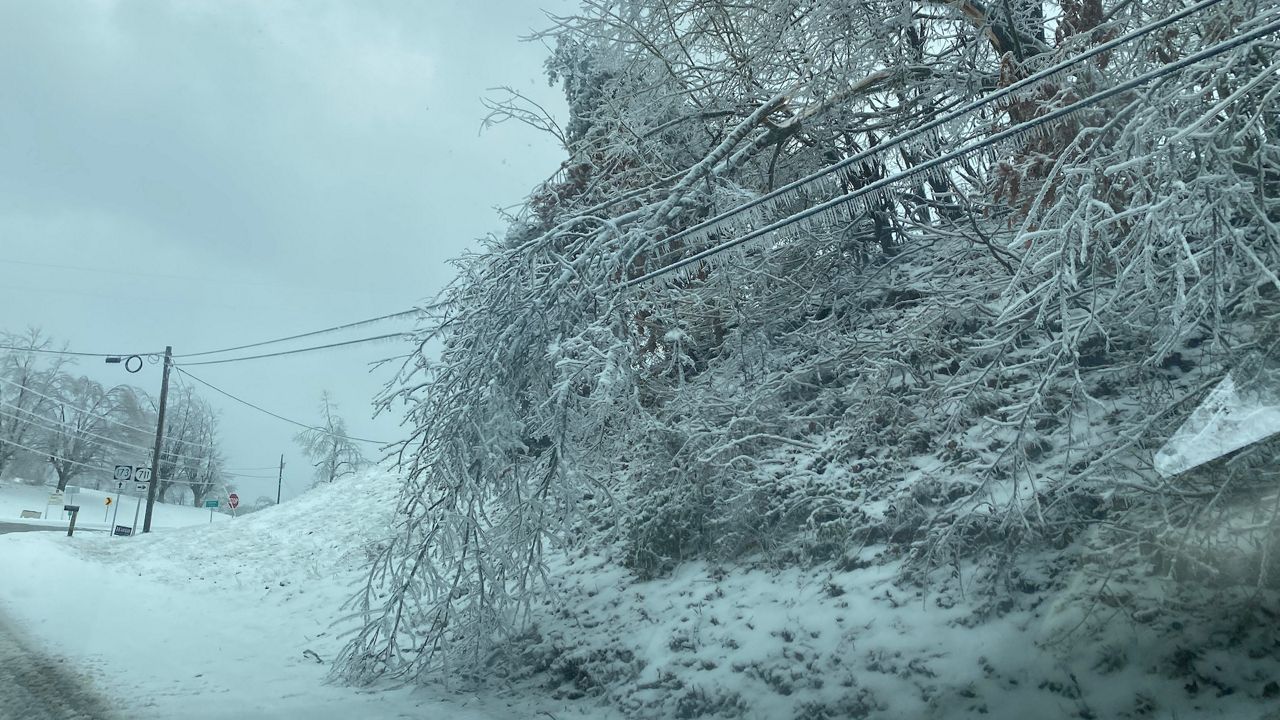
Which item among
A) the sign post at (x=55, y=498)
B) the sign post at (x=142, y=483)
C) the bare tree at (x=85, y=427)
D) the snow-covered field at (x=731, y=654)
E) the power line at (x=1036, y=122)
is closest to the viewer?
the power line at (x=1036, y=122)

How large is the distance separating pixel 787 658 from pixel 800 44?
6.26m

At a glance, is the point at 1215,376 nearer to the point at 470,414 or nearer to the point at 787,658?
the point at 787,658

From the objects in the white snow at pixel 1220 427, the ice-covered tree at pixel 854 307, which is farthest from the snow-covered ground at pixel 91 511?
the white snow at pixel 1220 427

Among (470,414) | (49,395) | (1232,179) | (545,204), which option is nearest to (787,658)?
(470,414)

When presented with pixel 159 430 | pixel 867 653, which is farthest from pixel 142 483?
pixel 867 653

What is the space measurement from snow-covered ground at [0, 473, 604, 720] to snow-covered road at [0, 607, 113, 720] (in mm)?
171

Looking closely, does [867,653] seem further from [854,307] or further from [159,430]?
[159,430]

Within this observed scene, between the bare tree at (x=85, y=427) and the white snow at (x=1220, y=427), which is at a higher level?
the bare tree at (x=85, y=427)

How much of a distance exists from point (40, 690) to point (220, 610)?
233 inches

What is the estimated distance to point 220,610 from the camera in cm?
1051

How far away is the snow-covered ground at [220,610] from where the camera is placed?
5.69 m

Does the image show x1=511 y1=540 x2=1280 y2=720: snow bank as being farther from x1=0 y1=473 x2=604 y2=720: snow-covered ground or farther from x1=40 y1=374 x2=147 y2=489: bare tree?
x1=40 y1=374 x2=147 y2=489: bare tree

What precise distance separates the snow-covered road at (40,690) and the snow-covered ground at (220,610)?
0.56ft

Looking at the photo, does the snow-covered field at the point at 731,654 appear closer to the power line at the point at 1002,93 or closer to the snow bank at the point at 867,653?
the snow bank at the point at 867,653
